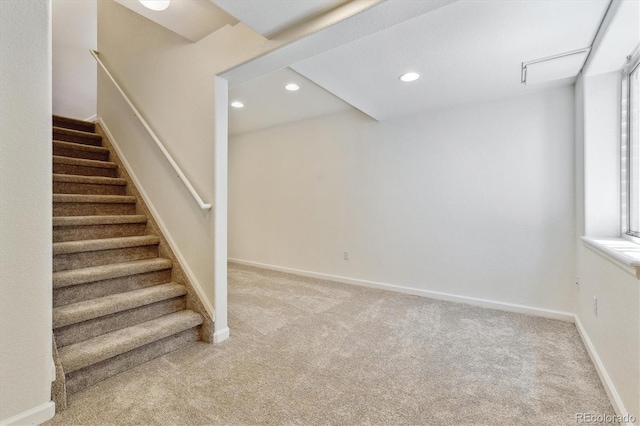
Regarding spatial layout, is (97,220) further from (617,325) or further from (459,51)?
(617,325)

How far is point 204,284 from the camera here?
2.26 meters

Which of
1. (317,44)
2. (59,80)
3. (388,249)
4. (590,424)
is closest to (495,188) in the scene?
(388,249)

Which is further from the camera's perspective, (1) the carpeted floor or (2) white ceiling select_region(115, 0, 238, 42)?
(2) white ceiling select_region(115, 0, 238, 42)

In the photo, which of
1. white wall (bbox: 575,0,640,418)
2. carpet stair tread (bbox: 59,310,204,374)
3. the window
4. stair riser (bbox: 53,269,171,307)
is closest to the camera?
white wall (bbox: 575,0,640,418)

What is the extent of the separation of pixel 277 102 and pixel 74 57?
3293 millimetres

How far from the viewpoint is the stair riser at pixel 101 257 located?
202 cm

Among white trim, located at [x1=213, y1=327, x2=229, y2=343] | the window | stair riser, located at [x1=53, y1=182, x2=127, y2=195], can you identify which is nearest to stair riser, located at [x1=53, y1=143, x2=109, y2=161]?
stair riser, located at [x1=53, y1=182, x2=127, y2=195]

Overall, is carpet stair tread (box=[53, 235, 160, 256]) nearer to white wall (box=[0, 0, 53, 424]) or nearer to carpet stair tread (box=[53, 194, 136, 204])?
carpet stair tread (box=[53, 194, 136, 204])

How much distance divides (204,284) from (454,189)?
2718mm

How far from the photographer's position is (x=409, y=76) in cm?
248

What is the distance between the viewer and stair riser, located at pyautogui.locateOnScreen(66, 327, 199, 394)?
63.1 inches

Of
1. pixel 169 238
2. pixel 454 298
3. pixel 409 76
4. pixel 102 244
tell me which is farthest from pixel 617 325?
pixel 102 244

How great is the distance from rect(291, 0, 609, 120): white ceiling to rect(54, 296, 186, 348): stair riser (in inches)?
83.5

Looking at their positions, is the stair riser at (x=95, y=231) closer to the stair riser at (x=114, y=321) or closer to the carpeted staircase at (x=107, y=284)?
the carpeted staircase at (x=107, y=284)
